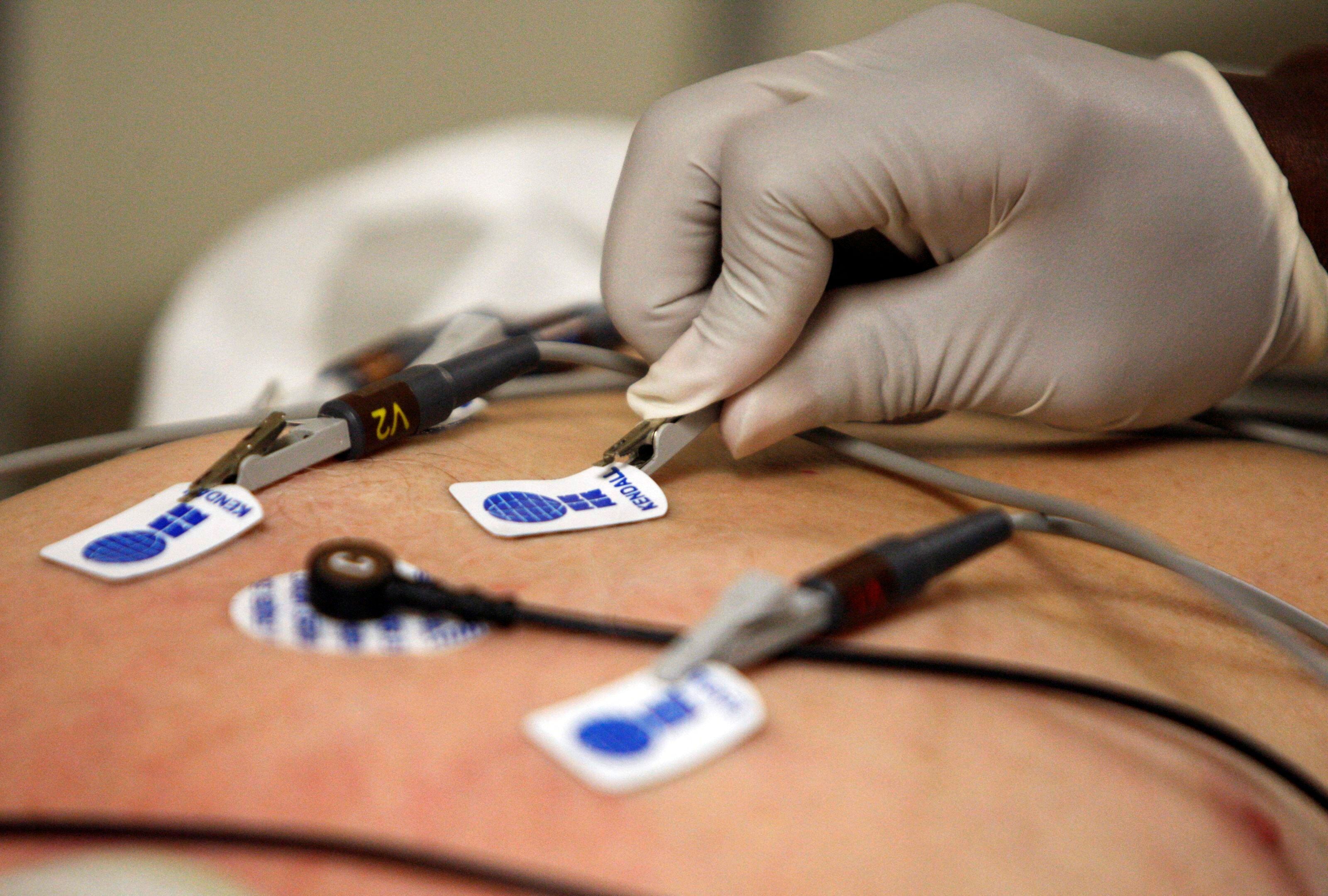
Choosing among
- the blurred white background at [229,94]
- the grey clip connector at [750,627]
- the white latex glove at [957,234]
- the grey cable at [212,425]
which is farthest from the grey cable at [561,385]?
the blurred white background at [229,94]

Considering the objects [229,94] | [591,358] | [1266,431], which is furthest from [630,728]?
[229,94]

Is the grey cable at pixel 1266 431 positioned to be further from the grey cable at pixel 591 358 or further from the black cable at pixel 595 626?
the black cable at pixel 595 626

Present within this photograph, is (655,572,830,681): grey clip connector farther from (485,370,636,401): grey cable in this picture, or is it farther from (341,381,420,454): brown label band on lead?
(485,370,636,401): grey cable

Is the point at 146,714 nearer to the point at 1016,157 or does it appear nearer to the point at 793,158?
the point at 793,158

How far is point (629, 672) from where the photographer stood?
45cm

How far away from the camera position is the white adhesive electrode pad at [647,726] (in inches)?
15.1

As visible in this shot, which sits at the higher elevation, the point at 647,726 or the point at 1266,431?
the point at 647,726

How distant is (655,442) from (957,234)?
1.00 feet

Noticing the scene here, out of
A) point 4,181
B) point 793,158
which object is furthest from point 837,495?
point 4,181

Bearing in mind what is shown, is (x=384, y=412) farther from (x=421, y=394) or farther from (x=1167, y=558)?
(x=1167, y=558)

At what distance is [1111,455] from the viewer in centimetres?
86

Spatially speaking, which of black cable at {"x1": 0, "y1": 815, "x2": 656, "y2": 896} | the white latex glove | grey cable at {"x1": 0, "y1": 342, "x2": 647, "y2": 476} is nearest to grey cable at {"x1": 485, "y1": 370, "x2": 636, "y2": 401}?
grey cable at {"x1": 0, "y1": 342, "x2": 647, "y2": 476}

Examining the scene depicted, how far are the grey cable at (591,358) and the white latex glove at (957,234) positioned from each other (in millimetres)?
35

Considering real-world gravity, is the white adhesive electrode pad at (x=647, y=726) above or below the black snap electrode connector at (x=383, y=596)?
below
